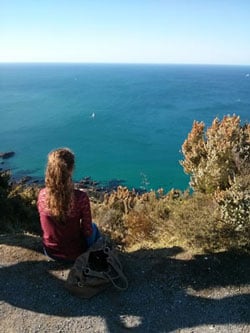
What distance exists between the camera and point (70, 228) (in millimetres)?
4855

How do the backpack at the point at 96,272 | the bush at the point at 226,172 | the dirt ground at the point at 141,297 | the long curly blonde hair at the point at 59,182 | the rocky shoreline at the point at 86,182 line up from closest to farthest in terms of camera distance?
the dirt ground at the point at 141,297 < the long curly blonde hair at the point at 59,182 < the backpack at the point at 96,272 < the bush at the point at 226,172 < the rocky shoreline at the point at 86,182

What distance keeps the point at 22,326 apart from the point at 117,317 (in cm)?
114

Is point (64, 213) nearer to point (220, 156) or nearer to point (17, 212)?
point (220, 156)

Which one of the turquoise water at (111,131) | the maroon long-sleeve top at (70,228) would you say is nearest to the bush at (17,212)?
the maroon long-sleeve top at (70,228)

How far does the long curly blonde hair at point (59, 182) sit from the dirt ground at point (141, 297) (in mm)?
1078

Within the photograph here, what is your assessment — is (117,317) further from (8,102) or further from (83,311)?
(8,102)

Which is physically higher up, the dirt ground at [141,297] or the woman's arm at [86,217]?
the woman's arm at [86,217]

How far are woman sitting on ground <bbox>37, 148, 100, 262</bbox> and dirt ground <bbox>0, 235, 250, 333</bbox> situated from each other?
1.29 feet

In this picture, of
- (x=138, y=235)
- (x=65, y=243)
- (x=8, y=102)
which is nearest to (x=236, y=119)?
(x=138, y=235)

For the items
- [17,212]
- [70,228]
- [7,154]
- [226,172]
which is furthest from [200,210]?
[7,154]

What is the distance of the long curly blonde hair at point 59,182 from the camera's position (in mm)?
4484

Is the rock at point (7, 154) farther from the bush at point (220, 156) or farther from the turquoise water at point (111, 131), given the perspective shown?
the bush at point (220, 156)

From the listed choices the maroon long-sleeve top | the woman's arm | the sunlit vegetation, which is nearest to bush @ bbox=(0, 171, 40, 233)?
the sunlit vegetation

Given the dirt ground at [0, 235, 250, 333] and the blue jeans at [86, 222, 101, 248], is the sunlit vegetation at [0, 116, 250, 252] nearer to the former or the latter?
the dirt ground at [0, 235, 250, 333]
